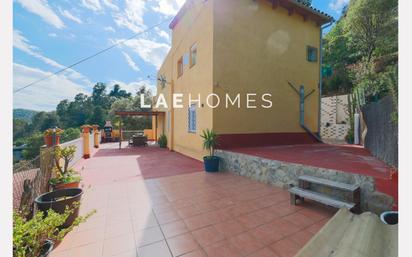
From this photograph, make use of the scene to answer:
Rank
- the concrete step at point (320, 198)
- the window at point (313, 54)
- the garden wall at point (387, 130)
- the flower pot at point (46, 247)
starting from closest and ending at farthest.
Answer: the flower pot at point (46, 247), the concrete step at point (320, 198), the garden wall at point (387, 130), the window at point (313, 54)

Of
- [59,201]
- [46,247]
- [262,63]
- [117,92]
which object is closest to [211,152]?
[262,63]

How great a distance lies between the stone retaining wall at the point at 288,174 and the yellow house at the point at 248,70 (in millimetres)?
1114

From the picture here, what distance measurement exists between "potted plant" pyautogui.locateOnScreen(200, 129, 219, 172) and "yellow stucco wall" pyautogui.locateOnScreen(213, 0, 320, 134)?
0.42m

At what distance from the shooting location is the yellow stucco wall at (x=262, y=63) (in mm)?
6676

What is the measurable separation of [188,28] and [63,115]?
3716 centimetres

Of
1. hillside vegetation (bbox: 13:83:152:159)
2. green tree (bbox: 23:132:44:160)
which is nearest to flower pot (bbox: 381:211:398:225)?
green tree (bbox: 23:132:44:160)

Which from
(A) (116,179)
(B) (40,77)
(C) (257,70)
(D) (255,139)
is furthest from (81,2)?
(D) (255,139)

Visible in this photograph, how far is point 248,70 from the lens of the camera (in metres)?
7.16

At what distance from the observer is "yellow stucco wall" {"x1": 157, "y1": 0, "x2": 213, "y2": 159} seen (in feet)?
22.5

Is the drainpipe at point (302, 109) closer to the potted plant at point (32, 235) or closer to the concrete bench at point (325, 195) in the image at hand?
the concrete bench at point (325, 195)

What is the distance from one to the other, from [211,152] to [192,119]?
2.47m

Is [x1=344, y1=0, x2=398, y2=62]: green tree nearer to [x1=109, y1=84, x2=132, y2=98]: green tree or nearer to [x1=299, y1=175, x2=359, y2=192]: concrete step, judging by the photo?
[x1=299, y1=175, x2=359, y2=192]: concrete step

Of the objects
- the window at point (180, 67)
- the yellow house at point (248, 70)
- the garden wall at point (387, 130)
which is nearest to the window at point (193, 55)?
the yellow house at point (248, 70)

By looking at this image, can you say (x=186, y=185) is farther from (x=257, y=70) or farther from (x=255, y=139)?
(x=257, y=70)
